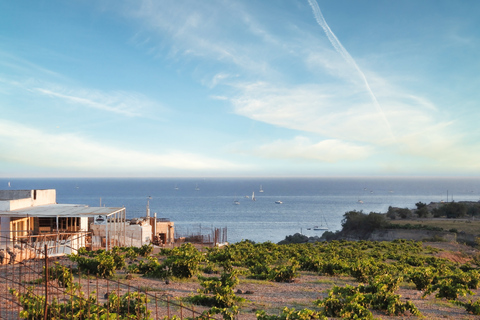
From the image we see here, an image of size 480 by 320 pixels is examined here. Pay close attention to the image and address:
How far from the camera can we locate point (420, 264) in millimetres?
17156

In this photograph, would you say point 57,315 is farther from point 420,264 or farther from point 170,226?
point 170,226

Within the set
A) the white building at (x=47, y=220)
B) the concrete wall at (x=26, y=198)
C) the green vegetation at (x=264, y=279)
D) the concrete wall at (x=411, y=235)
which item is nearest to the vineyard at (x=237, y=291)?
the green vegetation at (x=264, y=279)

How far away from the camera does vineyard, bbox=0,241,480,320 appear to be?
6717mm

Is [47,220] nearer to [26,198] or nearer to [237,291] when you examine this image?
[26,198]

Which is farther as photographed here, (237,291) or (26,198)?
(26,198)

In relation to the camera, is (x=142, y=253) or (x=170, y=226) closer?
(x=142, y=253)

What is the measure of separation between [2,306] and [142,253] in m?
7.72

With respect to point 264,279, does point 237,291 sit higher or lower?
higher

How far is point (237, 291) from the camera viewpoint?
988 cm

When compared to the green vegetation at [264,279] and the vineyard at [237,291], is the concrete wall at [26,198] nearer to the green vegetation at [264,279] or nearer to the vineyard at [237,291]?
the vineyard at [237,291]

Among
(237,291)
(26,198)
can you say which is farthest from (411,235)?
(26,198)

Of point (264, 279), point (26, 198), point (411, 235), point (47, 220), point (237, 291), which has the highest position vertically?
point (26, 198)

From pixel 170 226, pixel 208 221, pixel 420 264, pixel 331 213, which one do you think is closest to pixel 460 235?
pixel 420 264

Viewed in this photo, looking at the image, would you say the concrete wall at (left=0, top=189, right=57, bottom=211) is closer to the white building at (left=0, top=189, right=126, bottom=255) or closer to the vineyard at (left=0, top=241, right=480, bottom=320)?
the white building at (left=0, top=189, right=126, bottom=255)
